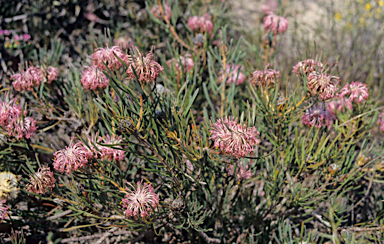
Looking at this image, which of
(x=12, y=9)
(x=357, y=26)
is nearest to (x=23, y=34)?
(x=12, y=9)

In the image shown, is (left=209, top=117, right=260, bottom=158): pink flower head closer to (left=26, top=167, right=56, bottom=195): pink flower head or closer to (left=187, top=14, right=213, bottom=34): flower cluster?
(left=26, top=167, right=56, bottom=195): pink flower head

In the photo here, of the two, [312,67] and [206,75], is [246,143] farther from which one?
[206,75]

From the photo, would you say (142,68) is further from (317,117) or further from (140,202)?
(317,117)

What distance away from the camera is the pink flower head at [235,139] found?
0.83 meters

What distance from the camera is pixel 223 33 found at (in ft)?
4.65

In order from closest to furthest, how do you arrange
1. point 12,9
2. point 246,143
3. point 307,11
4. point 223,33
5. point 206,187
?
point 246,143 < point 206,187 < point 223,33 < point 12,9 < point 307,11

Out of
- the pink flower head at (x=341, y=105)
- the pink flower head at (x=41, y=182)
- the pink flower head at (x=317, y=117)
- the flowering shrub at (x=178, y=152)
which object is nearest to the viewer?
the flowering shrub at (x=178, y=152)

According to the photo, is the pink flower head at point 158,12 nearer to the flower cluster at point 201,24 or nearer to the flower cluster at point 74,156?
the flower cluster at point 201,24

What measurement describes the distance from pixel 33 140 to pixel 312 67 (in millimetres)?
1373

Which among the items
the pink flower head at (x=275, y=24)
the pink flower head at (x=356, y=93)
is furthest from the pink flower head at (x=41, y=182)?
the pink flower head at (x=275, y=24)

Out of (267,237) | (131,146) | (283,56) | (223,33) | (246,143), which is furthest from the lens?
(283,56)

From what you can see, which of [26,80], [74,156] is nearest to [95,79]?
[74,156]

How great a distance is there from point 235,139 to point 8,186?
984 mm

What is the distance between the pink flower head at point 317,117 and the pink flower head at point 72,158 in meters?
0.84
